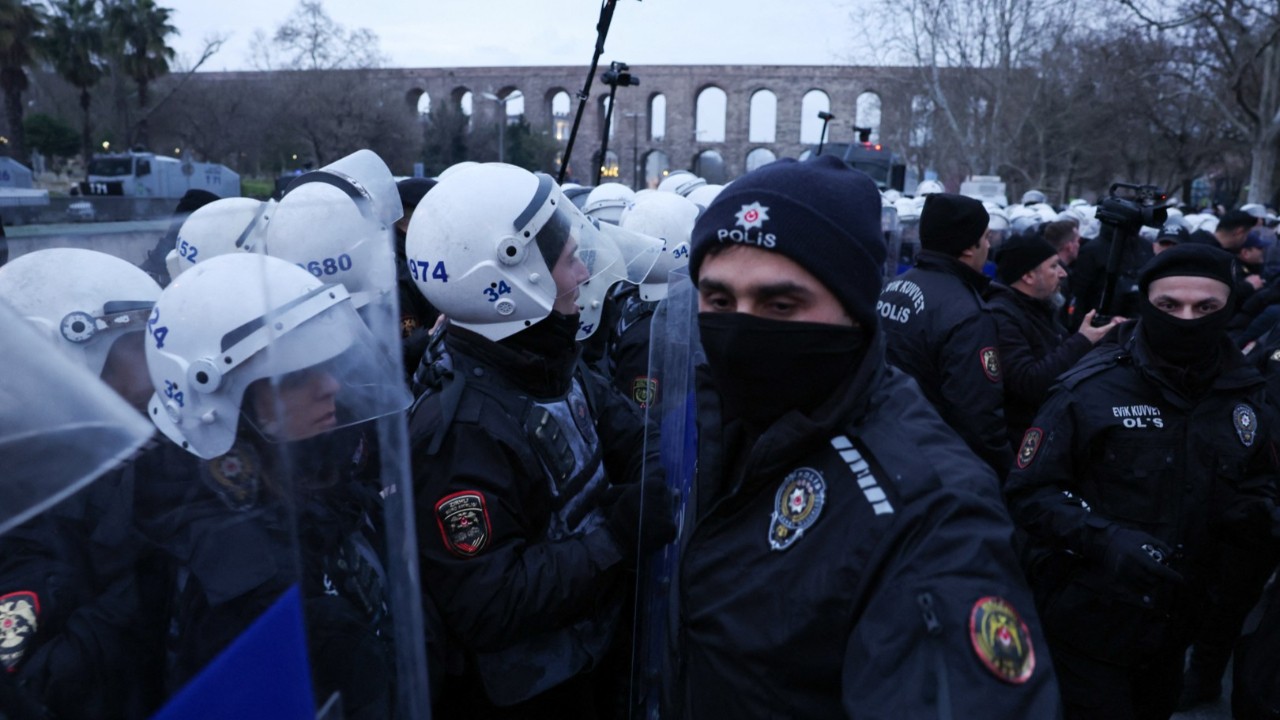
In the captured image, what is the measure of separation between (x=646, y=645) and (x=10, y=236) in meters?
1.74

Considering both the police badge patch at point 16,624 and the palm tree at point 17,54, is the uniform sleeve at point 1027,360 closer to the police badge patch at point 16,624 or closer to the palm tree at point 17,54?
the police badge patch at point 16,624

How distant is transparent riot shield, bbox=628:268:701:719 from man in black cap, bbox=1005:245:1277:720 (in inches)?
62.1

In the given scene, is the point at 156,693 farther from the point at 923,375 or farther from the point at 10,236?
the point at 923,375

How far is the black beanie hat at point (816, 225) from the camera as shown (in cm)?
138

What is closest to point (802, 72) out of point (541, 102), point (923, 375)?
point (541, 102)

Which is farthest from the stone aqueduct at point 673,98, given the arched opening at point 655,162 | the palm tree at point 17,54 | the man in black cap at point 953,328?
the man in black cap at point 953,328

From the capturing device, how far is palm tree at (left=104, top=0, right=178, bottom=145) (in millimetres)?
38906

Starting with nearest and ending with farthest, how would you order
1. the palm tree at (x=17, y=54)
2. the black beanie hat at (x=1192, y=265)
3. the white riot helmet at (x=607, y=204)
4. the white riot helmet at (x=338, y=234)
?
the white riot helmet at (x=338, y=234)
the black beanie hat at (x=1192, y=265)
the white riot helmet at (x=607, y=204)
the palm tree at (x=17, y=54)

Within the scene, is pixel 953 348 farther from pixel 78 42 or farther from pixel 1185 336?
pixel 78 42

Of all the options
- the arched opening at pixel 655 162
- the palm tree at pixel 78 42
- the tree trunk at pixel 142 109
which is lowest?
the arched opening at pixel 655 162

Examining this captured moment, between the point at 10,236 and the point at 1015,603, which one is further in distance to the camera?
the point at 10,236

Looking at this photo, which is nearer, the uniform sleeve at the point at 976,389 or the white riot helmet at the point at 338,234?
the white riot helmet at the point at 338,234

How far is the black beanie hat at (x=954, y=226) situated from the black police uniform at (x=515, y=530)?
2.41 meters

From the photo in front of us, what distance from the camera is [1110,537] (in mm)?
2732
